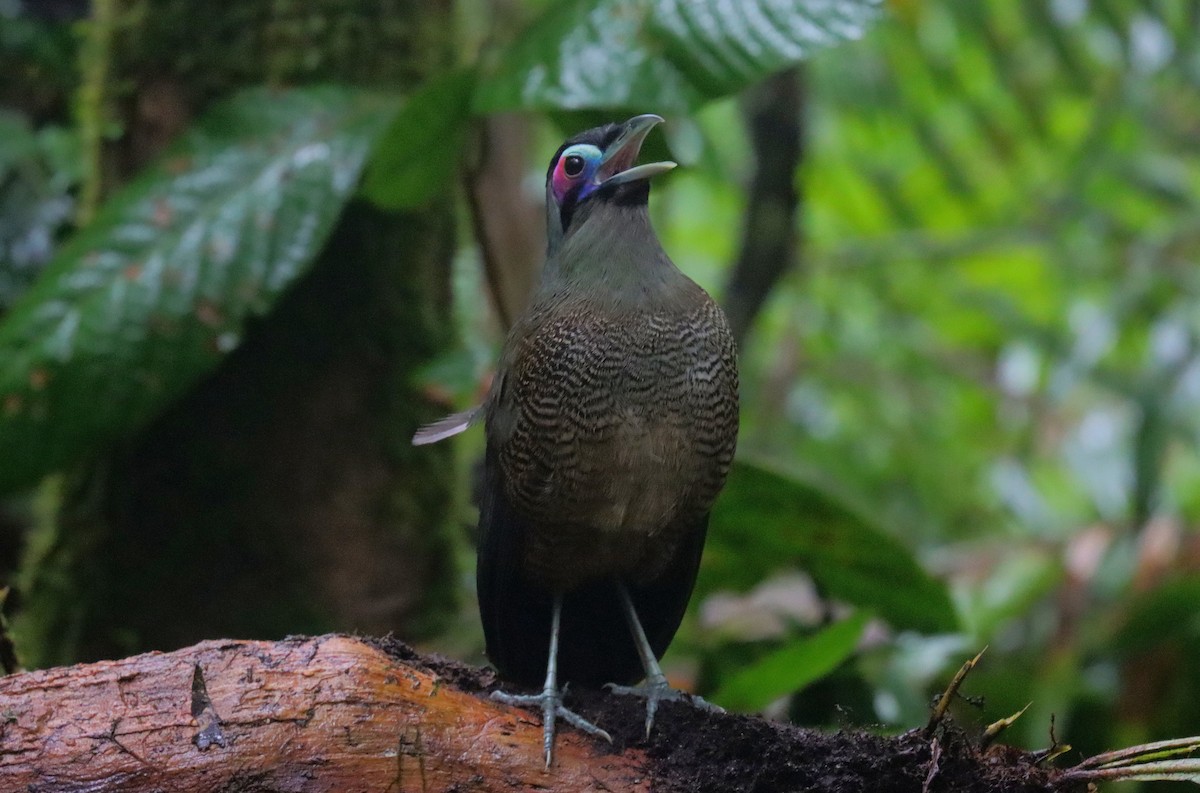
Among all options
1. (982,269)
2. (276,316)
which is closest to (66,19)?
(276,316)

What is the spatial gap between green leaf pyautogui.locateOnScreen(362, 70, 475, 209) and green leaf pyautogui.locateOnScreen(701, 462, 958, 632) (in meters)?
1.10

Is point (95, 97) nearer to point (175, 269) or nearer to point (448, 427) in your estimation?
point (175, 269)

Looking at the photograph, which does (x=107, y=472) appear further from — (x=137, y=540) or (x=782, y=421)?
(x=782, y=421)

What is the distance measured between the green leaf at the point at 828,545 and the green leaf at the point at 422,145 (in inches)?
43.4

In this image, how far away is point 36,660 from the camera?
3260 mm

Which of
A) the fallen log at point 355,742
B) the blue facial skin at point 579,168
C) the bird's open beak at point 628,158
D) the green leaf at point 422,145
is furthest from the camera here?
the green leaf at point 422,145

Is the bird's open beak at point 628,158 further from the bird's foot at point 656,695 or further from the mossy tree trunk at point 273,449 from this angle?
the mossy tree trunk at point 273,449

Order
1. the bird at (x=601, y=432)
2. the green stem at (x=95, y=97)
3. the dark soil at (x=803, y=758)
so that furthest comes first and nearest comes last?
the green stem at (x=95, y=97) → the bird at (x=601, y=432) → the dark soil at (x=803, y=758)

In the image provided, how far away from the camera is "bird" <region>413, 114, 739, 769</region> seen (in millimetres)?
2047

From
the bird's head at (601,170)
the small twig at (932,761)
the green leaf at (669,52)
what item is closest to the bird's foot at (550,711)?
the small twig at (932,761)

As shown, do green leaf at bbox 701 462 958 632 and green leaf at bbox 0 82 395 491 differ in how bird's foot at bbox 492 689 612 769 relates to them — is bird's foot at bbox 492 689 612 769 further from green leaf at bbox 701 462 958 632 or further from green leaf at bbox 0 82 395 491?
green leaf at bbox 0 82 395 491

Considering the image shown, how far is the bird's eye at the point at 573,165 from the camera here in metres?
2.27

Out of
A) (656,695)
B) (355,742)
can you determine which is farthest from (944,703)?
(355,742)

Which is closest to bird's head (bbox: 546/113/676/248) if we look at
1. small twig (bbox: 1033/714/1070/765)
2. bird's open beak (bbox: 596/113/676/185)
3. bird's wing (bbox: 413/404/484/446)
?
bird's open beak (bbox: 596/113/676/185)
